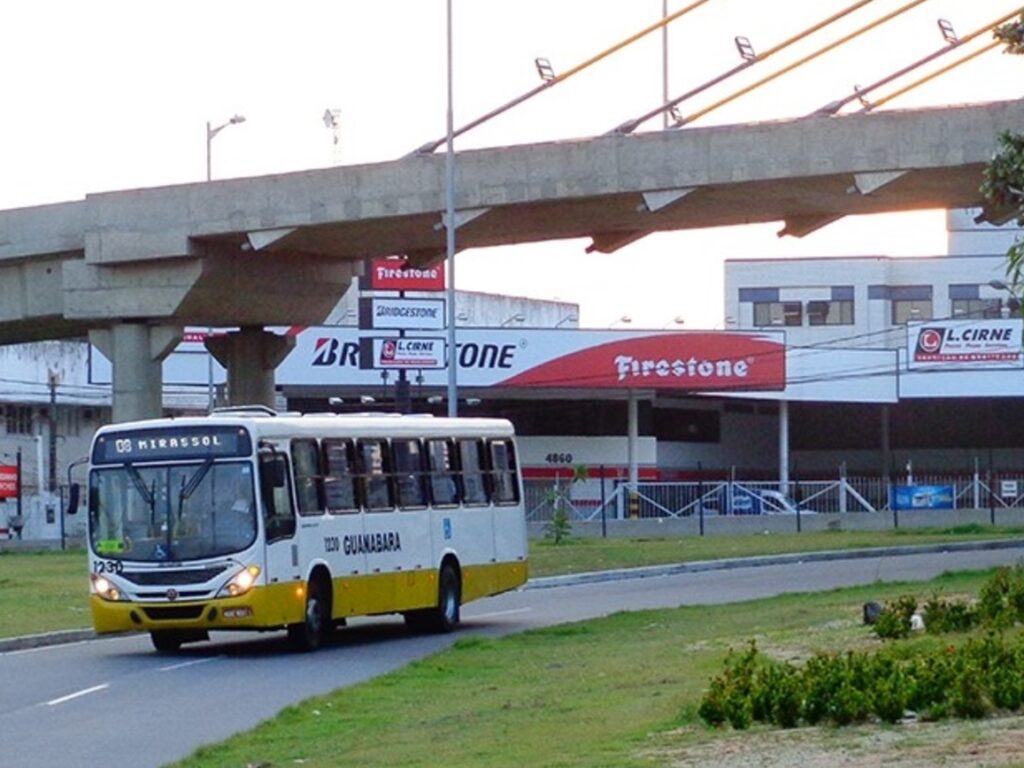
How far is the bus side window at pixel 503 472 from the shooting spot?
28.6 meters

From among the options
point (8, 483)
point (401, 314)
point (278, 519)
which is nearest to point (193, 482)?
point (278, 519)

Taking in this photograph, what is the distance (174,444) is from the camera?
23922 millimetres

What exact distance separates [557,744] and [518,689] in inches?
191

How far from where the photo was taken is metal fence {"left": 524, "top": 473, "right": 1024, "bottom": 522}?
6359 centimetres

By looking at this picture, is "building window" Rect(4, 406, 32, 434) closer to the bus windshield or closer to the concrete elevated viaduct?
the concrete elevated viaduct

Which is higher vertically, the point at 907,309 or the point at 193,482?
the point at 907,309

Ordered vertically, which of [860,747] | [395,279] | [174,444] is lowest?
[860,747]

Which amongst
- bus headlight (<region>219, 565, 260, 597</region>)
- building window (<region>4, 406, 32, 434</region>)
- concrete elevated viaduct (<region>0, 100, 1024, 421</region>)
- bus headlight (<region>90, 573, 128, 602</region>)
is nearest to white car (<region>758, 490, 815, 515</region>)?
concrete elevated viaduct (<region>0, 100, 1024, 421</region>)

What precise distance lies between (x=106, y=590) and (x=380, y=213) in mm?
14581

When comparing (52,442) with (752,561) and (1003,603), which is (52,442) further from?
(1003,603)

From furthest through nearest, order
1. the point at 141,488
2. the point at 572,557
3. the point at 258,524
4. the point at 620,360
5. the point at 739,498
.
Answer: the point at 620,360, the point at 739,498, the point at 572,557, the point at 141,488, the point at 258,524

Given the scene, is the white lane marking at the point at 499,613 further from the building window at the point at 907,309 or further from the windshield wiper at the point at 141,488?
the building window at the point at 907,309

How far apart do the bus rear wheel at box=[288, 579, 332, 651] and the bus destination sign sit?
1.84 metres

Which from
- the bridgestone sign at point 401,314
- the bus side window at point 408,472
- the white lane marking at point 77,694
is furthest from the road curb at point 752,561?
the white lane marking at point 77,694
